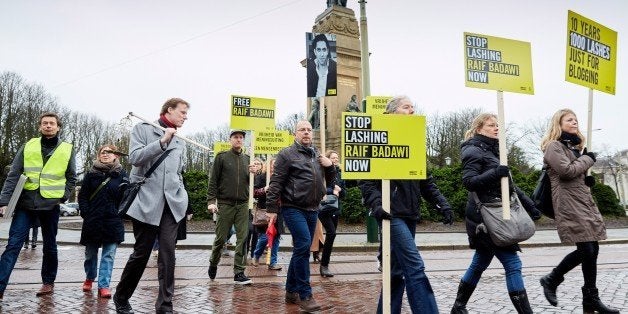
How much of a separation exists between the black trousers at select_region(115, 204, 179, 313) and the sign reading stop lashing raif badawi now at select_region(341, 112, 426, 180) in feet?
6.41

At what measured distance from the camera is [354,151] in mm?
4102

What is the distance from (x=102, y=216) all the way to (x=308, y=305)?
309cm

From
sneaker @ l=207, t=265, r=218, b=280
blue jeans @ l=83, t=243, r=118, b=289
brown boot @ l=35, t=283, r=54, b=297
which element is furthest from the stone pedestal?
brown boot @ l=35, t=283, r=54, b=297

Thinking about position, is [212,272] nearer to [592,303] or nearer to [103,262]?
[103,262]

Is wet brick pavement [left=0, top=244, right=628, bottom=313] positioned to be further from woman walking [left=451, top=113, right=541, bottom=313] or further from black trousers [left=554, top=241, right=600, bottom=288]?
woman walking [left=451, top=113, right=541, bottom=313]

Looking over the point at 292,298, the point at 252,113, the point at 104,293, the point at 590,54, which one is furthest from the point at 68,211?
the point at 590,54

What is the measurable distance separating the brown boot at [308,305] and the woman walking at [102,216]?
263 centimetres

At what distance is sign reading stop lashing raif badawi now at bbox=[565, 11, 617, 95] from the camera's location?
6250mm

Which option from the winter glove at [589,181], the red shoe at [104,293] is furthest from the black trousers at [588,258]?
the red shoe at [104,293]

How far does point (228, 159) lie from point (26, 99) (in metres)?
46.2

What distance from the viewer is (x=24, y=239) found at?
231 inches

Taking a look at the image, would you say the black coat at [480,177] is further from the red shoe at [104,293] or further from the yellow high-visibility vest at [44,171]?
the yellow high-visibility vest at [44,171]

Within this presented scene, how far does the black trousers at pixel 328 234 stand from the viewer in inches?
312

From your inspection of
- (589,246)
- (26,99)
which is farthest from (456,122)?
(589,246)
